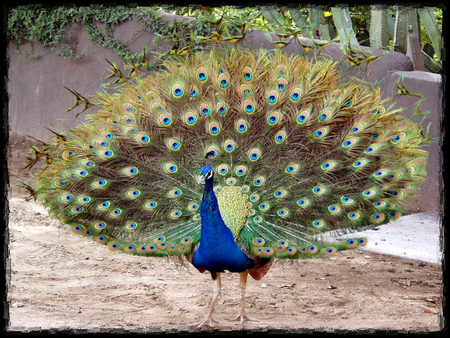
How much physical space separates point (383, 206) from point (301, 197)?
22.7 inches

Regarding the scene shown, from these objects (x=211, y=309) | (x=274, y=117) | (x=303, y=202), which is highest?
(x=274, y=117)

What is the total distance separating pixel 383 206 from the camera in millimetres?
4180

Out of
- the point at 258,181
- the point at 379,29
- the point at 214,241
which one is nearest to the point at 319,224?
the point at 258,181

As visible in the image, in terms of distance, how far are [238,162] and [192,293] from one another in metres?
1.35

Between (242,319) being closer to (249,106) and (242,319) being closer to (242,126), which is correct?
(242,126)

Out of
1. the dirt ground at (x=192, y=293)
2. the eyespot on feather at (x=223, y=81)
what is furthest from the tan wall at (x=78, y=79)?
the eyespot on feather at (x=223, y=81)

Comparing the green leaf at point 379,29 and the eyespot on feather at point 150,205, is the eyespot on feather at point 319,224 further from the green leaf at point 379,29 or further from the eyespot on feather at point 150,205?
the green leaf at point 379,29

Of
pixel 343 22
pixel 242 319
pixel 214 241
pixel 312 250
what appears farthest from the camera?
pixel 343 22

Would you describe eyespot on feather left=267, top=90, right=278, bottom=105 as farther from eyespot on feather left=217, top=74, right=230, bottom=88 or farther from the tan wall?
the tan wall

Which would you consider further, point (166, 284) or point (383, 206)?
point (166, 284)

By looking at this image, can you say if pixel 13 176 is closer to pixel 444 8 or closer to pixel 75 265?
pixel 75 265

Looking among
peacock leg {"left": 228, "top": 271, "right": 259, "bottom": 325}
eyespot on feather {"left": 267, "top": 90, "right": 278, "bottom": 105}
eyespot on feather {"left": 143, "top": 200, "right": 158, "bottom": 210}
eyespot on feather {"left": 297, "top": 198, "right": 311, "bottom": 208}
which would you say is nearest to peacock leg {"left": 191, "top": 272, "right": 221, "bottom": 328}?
peacock leg {"left": 228, "top": 271, "right": 259, "bottom": 325}

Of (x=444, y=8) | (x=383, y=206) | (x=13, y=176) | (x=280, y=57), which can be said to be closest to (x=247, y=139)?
(x=280, y=57)

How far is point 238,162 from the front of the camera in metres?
4.27
